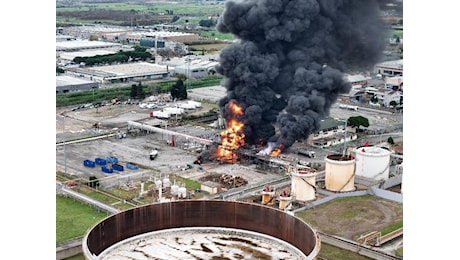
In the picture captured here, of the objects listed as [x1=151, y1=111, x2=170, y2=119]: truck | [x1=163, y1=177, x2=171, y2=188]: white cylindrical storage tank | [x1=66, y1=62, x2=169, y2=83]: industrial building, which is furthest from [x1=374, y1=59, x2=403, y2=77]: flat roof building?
[x1=163, y1=177, x2=171, y2=188]: white cylindrical storage tank

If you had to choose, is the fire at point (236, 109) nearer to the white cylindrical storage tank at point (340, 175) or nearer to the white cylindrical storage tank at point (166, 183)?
the white cylindrical storage tank at point (340, 175)

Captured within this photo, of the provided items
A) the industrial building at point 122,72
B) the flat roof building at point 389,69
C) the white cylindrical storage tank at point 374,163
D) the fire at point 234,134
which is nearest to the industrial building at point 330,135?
the fire at point 234,134

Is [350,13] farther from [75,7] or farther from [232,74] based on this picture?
[75,7]

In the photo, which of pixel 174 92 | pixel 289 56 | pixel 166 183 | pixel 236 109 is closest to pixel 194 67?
pixel 174 92

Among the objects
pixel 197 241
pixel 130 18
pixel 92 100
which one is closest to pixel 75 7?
pixel 130 18

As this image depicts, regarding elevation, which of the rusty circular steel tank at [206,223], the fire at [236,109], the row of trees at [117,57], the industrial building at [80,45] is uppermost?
the industrial building at [80,45]

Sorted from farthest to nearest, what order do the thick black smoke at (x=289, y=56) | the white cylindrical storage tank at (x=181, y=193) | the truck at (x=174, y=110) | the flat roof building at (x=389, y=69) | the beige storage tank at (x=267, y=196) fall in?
the flat roof building at (x=389, y=69) < the truck at (x=174, y=110) < the thick black smoke at (x=289, y=56) < the beige storage tank at (x=267, y=196) < the white cylindrical storage tank at (x=181, y=193)
